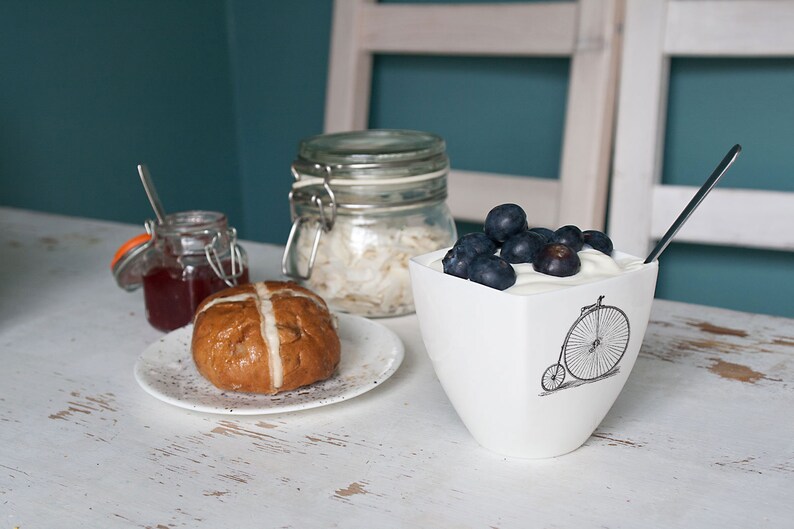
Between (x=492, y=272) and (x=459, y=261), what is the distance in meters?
0.04

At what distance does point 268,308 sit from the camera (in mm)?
685

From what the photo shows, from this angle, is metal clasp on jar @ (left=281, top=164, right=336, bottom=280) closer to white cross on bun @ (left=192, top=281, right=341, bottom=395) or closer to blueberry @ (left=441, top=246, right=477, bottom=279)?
white cross on bun @ (left=192, top=281, right=341, bottom=395)

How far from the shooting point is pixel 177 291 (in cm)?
83

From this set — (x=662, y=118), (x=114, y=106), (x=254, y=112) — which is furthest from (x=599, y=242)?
(x=254, y=112)

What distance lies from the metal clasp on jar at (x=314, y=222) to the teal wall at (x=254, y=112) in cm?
68

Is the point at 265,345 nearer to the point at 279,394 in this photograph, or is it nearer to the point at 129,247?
the point at 279,394

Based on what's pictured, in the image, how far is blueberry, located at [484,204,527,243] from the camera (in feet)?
1.93

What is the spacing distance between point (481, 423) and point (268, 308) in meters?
0.21

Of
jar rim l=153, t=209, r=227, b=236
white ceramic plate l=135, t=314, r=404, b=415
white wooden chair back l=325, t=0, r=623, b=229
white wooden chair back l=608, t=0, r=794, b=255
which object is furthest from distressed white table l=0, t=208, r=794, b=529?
white wooden chair back l=325, t=0, r=623, b=229

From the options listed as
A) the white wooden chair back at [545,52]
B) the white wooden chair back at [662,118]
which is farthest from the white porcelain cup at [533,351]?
the white wooden chair back at [545,52]

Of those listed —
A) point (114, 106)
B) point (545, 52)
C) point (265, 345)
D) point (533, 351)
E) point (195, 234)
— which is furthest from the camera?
point (114, 106)

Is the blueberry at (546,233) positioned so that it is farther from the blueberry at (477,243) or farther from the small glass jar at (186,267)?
the small glass jar at (186,267)

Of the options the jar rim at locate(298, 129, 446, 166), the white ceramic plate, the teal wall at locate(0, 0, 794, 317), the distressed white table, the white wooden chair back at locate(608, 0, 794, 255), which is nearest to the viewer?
the distressed white table

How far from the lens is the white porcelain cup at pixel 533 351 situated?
1.72 ft
